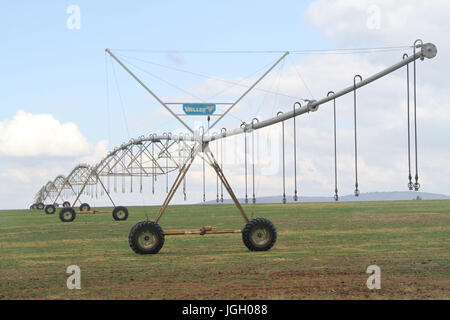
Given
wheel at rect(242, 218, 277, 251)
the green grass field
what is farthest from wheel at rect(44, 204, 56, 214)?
wheel at rect(242, 218, 277, 251)

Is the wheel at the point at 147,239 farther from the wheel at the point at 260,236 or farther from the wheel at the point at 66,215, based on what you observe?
the wheel at the point at 66,215

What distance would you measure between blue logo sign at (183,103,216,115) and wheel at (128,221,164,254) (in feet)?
14.1

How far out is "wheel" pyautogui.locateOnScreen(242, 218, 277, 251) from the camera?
22250 millimetres

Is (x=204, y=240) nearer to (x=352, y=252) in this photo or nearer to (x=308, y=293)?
(x=352, y=252)

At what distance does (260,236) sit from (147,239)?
13.2ft

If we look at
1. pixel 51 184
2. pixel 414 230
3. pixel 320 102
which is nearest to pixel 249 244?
pixel 320 102

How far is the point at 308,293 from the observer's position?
13992mm

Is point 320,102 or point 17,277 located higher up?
point 320,102

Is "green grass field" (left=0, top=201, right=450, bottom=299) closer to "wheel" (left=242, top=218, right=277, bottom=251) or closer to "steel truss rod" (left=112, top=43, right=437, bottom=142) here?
"wheel" (left=242, top=218, right=277, bottom=251)

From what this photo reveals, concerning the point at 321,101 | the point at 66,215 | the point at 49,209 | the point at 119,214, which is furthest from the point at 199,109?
the point at 49,209

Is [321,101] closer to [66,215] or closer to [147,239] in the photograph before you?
[147,239]

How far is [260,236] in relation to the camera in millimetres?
22469
